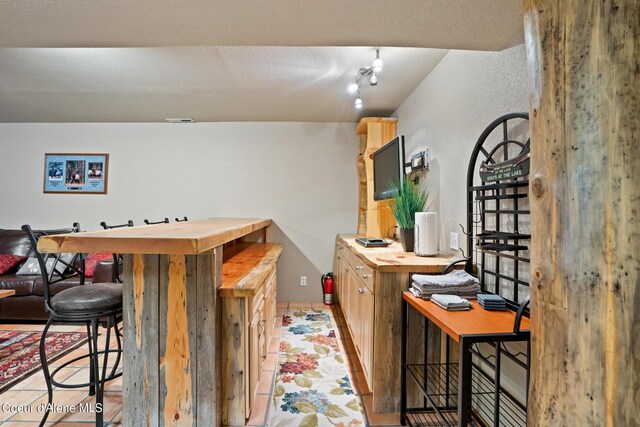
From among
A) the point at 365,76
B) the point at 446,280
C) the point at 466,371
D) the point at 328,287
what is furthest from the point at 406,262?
the point at 328,287

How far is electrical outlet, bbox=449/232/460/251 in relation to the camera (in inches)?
83.1

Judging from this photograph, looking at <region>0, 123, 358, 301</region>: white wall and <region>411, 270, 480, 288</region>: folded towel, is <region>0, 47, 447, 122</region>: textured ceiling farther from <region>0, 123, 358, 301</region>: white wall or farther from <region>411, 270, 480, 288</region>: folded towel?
<region>411, 270, 480, 288</region>: folded towel

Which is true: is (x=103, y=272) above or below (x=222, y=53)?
below

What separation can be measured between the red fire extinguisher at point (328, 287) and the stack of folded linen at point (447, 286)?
7.89 ft

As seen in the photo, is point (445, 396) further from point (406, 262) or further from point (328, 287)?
point (328, 287)

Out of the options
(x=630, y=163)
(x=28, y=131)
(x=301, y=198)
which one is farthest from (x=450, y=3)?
(x=28, y=131)

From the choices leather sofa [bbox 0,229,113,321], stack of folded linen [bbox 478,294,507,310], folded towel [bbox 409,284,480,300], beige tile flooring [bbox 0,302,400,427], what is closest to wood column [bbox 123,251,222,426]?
beige tile flooring [bbox 0,302,400,427]

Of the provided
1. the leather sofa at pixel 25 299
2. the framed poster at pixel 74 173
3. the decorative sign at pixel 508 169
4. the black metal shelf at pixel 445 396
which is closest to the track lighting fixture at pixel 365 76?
the decorative sign at pixel 508 169

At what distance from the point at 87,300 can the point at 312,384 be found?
1.46 meters

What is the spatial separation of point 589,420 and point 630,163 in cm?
61

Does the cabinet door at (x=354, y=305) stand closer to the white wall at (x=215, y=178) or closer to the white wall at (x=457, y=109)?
the white wall at (x=457, y=109)

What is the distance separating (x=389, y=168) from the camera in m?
2.71

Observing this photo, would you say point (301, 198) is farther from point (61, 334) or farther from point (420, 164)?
point (61, 334)

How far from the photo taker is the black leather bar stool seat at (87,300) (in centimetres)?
153
